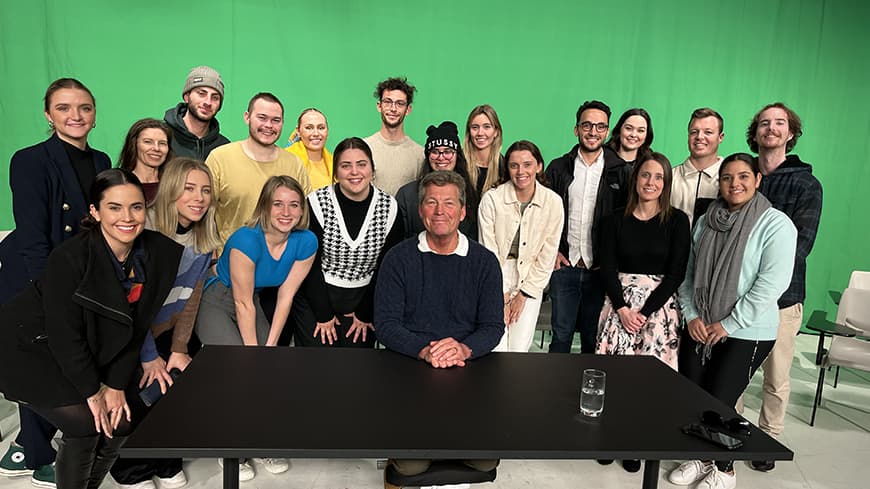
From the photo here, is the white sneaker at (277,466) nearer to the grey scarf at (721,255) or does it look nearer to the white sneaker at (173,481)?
the white sneaker at (173,481)

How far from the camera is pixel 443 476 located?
70.9 inches

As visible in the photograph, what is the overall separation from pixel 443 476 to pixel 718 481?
1.59 meters

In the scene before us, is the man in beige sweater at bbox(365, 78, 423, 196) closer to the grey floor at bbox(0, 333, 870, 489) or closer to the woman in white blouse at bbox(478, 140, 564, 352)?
the woman in white blouse at bbox(478, 140, 564, 352)

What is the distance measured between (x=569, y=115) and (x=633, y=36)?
0.95 meters

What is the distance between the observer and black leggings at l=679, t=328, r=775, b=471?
2600 millimetres

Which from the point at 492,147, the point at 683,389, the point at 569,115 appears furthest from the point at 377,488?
the point at 569,115

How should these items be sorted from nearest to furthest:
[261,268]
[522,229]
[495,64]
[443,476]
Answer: [443,476] → [261,268] → [522,229] → [495,64]

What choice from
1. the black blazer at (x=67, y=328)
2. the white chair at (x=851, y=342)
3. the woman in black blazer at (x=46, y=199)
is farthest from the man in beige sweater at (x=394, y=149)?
the white chair at (x=851, y=342)

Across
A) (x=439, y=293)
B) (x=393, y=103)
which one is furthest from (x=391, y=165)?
(x=439, y=293)

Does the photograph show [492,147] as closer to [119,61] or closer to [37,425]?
[37,425]

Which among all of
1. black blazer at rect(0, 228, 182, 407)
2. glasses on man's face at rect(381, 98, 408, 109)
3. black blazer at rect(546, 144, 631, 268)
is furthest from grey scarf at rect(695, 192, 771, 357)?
black blazer at rect(0, 228, 182, 407)

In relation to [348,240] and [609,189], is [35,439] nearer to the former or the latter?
[348,240]

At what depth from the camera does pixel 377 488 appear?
2547mm

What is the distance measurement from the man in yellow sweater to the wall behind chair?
2138 millimetres
